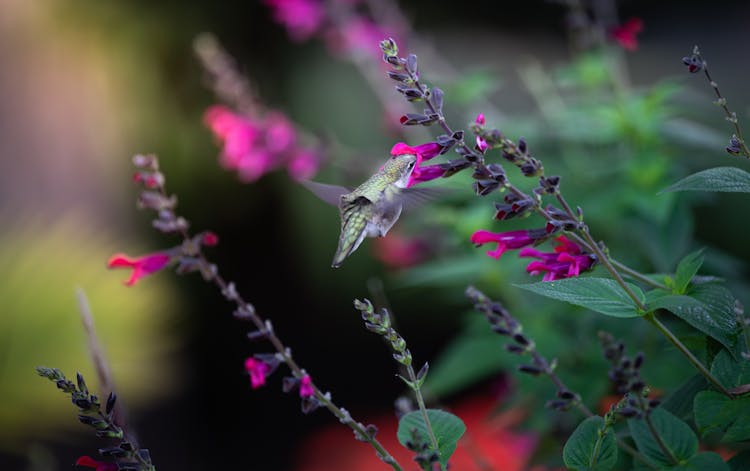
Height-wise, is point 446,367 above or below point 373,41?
below

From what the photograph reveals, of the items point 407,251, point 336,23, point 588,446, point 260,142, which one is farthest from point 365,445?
point 588,446

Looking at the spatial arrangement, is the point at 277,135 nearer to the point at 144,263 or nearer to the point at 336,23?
the point at 336,23

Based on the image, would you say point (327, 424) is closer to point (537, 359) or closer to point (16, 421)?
point (16, 421)

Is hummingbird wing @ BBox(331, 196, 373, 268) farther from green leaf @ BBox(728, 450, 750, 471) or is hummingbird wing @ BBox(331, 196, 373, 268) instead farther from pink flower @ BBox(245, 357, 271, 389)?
green leaf @ BBox(728, 450, 750, 471)

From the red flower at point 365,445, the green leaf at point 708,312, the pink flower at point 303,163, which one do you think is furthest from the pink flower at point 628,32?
the red flower at point 365,445

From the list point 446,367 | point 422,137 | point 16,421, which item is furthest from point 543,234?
point 16,421
